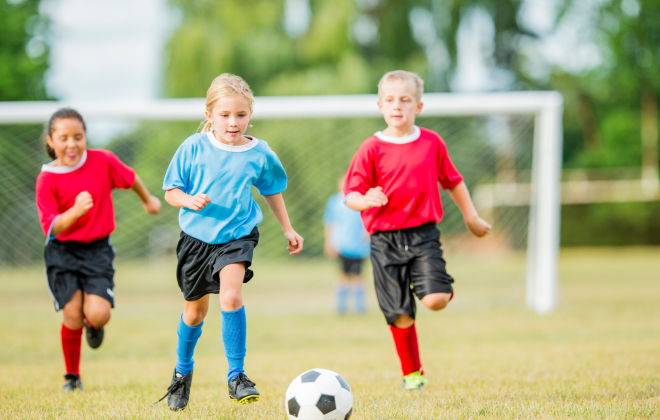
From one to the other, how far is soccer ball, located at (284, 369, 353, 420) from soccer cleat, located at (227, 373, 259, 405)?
0.16 m

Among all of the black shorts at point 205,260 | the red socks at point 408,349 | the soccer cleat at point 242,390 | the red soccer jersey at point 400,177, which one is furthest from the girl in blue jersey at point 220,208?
the red socks at point 408,349

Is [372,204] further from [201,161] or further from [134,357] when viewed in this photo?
[134,357]

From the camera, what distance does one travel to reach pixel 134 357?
18.4ft

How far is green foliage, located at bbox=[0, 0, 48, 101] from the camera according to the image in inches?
699

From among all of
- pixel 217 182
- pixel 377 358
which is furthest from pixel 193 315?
pixel 377 358

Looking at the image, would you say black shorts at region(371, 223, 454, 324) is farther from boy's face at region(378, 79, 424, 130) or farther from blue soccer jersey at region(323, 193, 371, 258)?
blue soccer jersey at region(323, 193, 371, 258)

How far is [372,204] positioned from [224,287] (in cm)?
87

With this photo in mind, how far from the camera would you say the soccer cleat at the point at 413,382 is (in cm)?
375

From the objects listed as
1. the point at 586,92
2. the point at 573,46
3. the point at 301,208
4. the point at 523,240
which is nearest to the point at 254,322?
the point at 301,208

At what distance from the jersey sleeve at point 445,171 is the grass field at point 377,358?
1.21m

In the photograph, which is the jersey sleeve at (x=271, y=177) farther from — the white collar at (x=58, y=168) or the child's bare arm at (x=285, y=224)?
the white collar at (x=58, y=168)

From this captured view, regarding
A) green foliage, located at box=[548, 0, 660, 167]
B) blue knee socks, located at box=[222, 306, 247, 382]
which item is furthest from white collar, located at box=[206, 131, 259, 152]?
green foliage, located at box=[548, 0, 660, 167]

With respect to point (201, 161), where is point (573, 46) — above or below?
above

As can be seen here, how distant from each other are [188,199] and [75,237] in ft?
4.40
